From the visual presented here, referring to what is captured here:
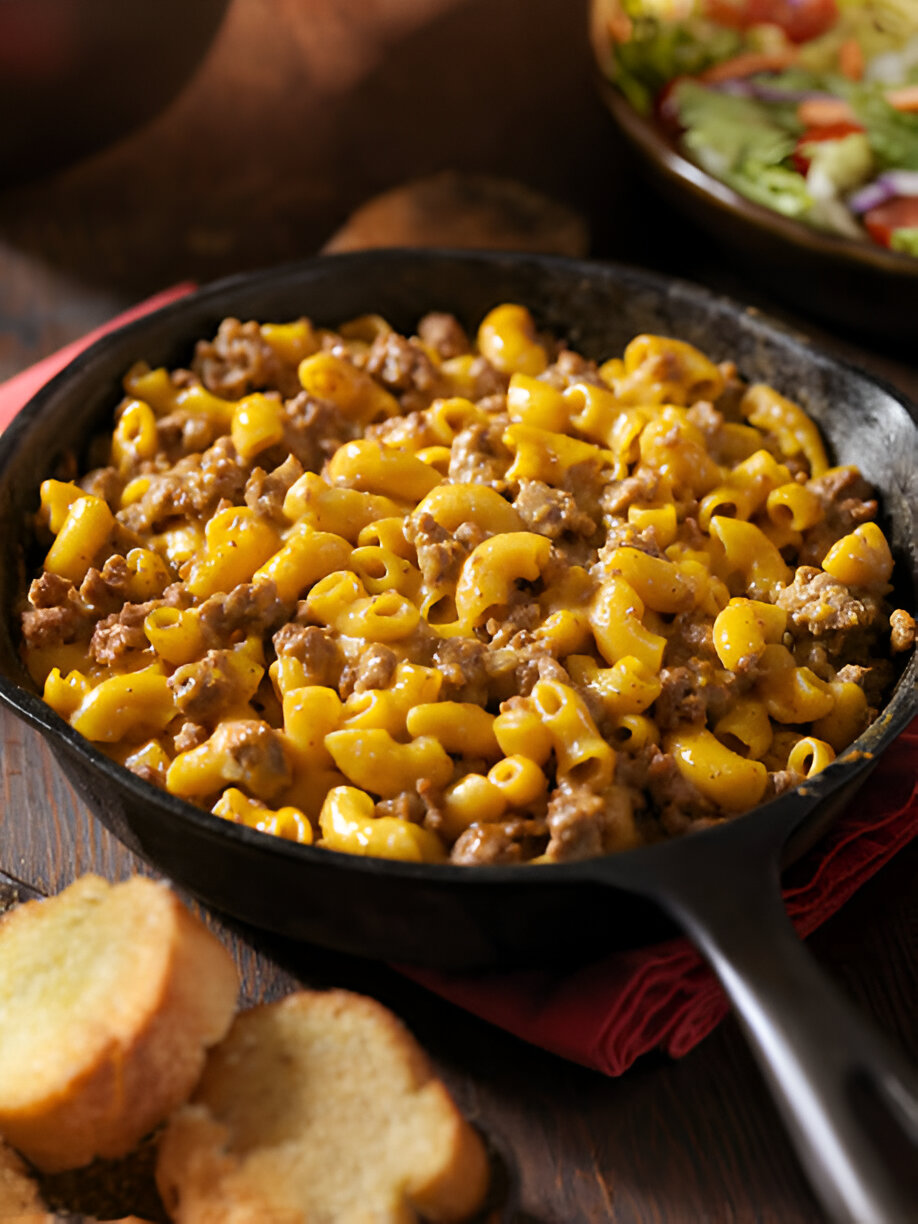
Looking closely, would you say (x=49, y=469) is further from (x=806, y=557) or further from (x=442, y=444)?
(x=806, y=557)

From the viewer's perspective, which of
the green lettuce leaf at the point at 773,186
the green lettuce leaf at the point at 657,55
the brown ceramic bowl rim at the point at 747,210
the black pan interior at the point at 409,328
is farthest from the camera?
the green lettuce leaf at the point at 657,55

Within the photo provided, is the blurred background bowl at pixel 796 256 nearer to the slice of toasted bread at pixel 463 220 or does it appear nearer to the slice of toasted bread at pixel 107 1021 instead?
the slice of toasted bread at pixel 463 220

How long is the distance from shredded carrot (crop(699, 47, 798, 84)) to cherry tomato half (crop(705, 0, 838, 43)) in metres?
0.25

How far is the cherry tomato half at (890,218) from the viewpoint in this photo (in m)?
3.64

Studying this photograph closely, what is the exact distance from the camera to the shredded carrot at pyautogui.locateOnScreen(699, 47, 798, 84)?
419 centimetres

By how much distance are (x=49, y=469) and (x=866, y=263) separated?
2.20 m

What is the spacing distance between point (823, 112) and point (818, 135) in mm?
92

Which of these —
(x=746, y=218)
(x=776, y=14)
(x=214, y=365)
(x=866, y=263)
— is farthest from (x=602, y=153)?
(x=214, y=365)

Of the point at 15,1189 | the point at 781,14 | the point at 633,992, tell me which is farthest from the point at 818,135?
the point at 15,1189

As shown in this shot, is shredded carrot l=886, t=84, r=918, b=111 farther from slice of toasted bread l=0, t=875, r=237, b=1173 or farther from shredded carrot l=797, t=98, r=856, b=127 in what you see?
slice of toasted bread l=0, t=875, r=237, b=1173

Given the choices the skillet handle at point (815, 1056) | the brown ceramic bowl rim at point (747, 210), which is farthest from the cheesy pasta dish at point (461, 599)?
the brown ceramic bowl rim at point (747, 210)

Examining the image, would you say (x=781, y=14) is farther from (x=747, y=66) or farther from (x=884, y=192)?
(x=884, y=192)

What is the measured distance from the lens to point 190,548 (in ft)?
8.15

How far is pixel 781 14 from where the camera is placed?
4496 millimetres
